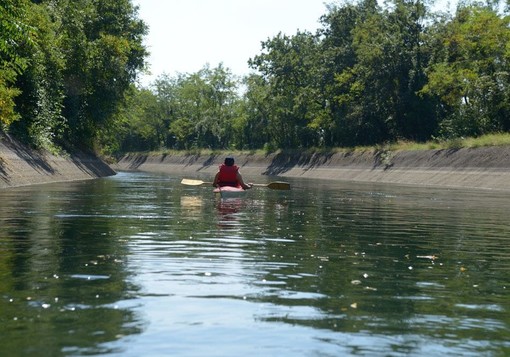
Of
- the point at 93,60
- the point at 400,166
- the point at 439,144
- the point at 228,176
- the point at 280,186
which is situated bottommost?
the point at 280,186

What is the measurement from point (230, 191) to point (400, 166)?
132ft

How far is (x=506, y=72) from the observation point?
67938 millimetres

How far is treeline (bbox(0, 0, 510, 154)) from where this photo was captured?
58.0 metres

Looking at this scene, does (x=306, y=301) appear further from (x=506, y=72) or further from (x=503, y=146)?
(x=506, y=72)

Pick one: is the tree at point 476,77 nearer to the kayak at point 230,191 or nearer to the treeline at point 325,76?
the treeline at point 325,76

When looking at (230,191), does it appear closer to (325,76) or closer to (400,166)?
(400,166)

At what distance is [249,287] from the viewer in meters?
11.8

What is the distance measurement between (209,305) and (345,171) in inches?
2961

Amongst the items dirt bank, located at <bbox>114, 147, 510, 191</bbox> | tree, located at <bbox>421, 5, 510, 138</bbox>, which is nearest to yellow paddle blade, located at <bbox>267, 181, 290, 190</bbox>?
dirt bank, located at <bbox>114, 147, 510, 191</bbox>

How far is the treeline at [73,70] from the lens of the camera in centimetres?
5253

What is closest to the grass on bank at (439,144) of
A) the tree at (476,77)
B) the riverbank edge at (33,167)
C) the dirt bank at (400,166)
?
the dirt bank at (400,166)

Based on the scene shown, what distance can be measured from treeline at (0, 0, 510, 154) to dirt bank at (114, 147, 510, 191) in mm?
4596

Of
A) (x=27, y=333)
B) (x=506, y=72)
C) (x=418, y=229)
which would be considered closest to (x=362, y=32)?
(x=506, y=72)

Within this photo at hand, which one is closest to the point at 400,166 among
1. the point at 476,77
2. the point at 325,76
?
the point at 476,77
